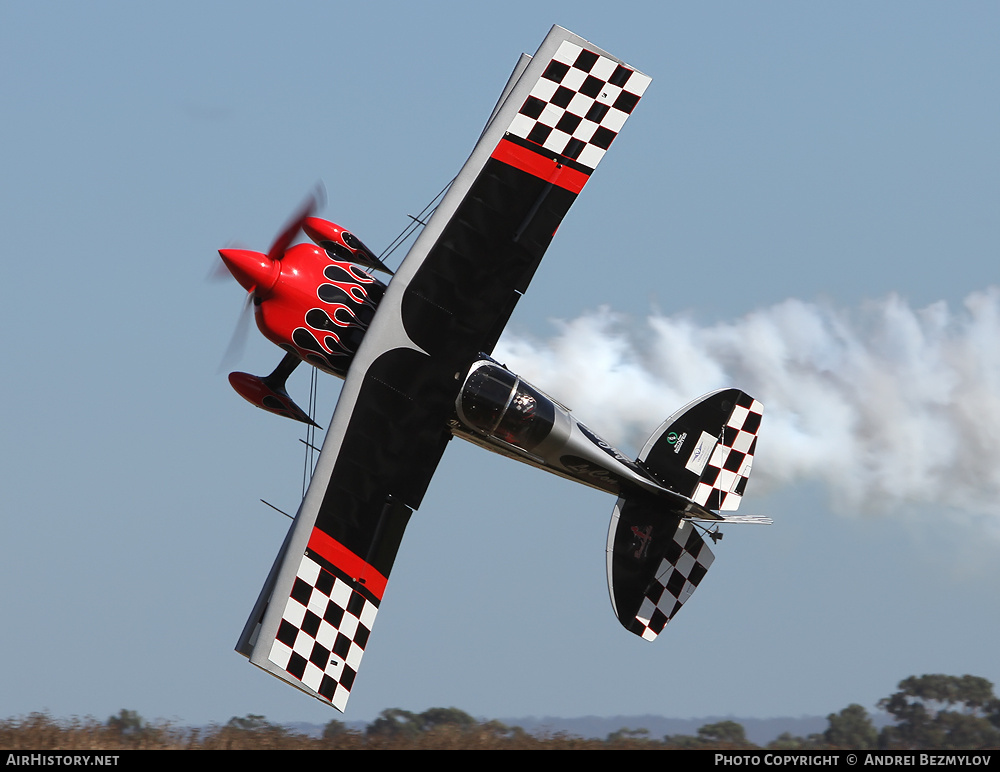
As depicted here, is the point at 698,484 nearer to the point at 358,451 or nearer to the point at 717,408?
the point at 717,408

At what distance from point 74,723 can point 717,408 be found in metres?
7.52

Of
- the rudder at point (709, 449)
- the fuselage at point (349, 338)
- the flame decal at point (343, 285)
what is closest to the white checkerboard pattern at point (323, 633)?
the fuselage at point (349, 338)

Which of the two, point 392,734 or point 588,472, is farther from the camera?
point 588,472

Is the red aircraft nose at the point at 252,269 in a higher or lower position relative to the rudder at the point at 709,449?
lower

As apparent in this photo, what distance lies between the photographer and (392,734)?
35.1ft

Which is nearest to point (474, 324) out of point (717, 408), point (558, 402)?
point (558, 402)

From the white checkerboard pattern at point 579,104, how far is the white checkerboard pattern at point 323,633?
536 centimetres

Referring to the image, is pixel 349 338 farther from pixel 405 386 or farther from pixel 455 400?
pixel 455 400

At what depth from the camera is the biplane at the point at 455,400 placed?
12.1 metres

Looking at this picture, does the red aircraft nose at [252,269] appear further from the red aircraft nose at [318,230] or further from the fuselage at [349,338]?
the red aircraft nose at [318,230]

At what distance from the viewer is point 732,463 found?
1323 cm

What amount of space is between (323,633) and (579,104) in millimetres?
6494

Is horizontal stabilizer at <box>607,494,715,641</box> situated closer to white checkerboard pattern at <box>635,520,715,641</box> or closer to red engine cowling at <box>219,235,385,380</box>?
white checkerboard pattern at <box>635,520,715,641</box>
